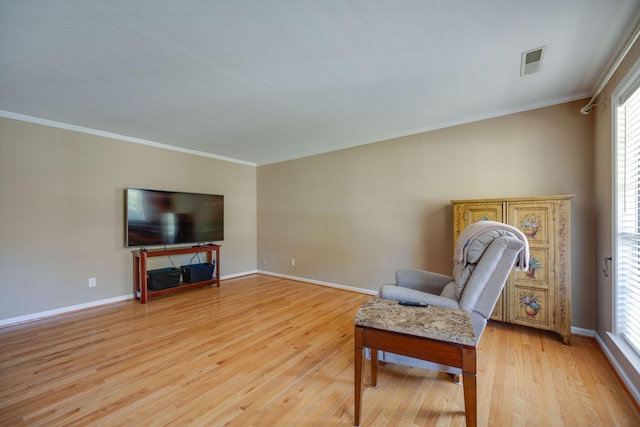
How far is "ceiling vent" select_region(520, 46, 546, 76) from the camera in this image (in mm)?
1914

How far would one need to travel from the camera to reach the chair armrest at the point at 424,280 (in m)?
2.23

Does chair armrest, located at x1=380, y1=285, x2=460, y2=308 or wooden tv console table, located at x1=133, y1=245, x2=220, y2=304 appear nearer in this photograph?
chair armrest, located at x1=380, y1=285, x2=460, y2=308

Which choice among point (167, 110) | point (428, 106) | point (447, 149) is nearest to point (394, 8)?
point (428, 106)

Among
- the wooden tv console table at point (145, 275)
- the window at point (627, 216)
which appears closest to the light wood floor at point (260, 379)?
the window at point (627, 216)

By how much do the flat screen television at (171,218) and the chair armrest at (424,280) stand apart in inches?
135

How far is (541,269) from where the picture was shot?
2.48m

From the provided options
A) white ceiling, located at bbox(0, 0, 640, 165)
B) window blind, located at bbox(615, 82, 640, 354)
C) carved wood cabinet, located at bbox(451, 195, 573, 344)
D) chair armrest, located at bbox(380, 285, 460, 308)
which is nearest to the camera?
A: white ceiling, located at bbox(0, 0, 640, 165)

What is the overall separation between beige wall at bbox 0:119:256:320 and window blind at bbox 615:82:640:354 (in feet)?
17.2

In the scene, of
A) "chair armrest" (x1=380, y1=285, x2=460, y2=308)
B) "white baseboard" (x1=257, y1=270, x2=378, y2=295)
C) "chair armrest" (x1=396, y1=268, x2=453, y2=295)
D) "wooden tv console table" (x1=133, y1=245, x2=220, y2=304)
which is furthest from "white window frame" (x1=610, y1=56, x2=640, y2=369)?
"wooden tv console table" (x1=133, y1=245, x2=220, y2=304)

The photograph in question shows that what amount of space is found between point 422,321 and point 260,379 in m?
1.32

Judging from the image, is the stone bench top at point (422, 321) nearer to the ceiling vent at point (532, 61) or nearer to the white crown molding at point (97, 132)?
the ceiling vent at point (532, 61)

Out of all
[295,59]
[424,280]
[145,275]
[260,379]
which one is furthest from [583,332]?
[145,275]

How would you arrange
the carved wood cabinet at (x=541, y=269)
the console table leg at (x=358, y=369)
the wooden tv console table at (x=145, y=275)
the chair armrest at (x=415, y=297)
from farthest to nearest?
the wooden tv console table at (x=145, y=275) < the carved wood cabinet at (x=541, y=269) < the chair armrest at (x=415, y=297) < the console table leg at (x=358, y=369)

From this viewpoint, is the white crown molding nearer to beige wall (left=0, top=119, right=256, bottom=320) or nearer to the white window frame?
beige wall (left=0, top=119, right=256, bottom=320)
